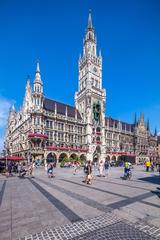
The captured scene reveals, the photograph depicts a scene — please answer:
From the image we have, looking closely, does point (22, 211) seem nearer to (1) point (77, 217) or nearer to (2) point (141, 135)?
(1) point (77, 217)

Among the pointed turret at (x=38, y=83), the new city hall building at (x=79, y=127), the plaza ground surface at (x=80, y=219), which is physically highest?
the pointed turret at (x=38, y=83)

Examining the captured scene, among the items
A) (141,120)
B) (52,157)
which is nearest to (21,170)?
(52,157)

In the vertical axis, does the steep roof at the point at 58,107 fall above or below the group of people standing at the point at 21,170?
above

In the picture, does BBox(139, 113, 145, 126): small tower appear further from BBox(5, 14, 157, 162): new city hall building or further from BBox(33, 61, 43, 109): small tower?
BBox(33, 61, 43, 109): small tower

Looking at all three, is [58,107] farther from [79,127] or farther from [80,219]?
[80,219]

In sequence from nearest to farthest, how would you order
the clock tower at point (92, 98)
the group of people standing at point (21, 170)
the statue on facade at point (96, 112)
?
the group of people standing at point (21, 170)
the clock tower at point (92, 98)
the statue on facade at point (96, 112)

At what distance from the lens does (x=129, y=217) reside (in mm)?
5375

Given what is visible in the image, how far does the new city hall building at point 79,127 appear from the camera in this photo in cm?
4631

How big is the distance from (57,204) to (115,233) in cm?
330

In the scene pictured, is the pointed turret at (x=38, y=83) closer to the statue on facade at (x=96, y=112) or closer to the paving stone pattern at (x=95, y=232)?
the statue on facade at (x=96, y=112)

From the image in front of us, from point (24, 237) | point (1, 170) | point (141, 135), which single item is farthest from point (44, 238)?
point (141, 135)

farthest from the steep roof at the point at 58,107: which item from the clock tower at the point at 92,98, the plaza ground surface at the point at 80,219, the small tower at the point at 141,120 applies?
the plaza ground surface at the point at 80,219

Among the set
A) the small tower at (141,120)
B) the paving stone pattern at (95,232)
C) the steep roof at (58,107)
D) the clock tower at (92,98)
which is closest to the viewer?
the paving stone pattern at (95,232)

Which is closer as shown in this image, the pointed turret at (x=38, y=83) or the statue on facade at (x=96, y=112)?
the pointed turret at (x=38, y=83)
